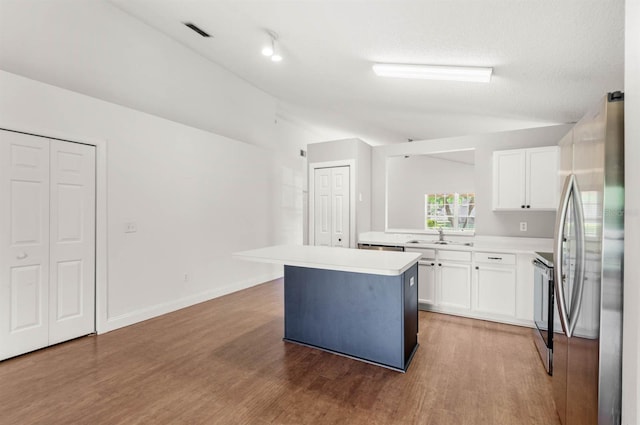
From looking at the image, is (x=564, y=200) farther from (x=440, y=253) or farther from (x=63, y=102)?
(x=63, y=102)

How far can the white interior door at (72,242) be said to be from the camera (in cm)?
294

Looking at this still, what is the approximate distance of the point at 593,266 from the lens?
1.30 metres

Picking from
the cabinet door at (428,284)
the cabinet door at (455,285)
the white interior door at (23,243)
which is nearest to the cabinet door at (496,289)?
the cabinet door at (455,285)

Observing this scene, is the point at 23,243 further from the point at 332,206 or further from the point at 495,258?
the point at 495,258

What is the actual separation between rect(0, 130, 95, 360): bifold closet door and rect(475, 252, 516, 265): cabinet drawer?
4327 millimetres

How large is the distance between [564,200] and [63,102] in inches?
164

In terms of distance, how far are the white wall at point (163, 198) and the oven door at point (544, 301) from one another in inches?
158

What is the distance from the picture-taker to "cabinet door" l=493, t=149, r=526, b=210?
3.88 m

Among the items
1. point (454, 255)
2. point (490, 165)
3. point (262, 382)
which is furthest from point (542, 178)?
point (262, 382)

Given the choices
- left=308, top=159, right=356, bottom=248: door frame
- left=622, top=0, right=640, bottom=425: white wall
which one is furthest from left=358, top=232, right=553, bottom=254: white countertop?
left=622, top=0, right=640, bottom=425: white wall

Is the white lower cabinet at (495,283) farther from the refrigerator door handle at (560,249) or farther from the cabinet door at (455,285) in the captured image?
the refrigerator door handle at (560,249)

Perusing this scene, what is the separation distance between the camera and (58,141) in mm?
2949

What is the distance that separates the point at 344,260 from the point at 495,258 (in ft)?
6.83

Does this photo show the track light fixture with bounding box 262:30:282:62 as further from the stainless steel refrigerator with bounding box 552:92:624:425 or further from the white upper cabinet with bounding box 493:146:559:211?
the white upper cabinet with bounding box 493:146:559:211
